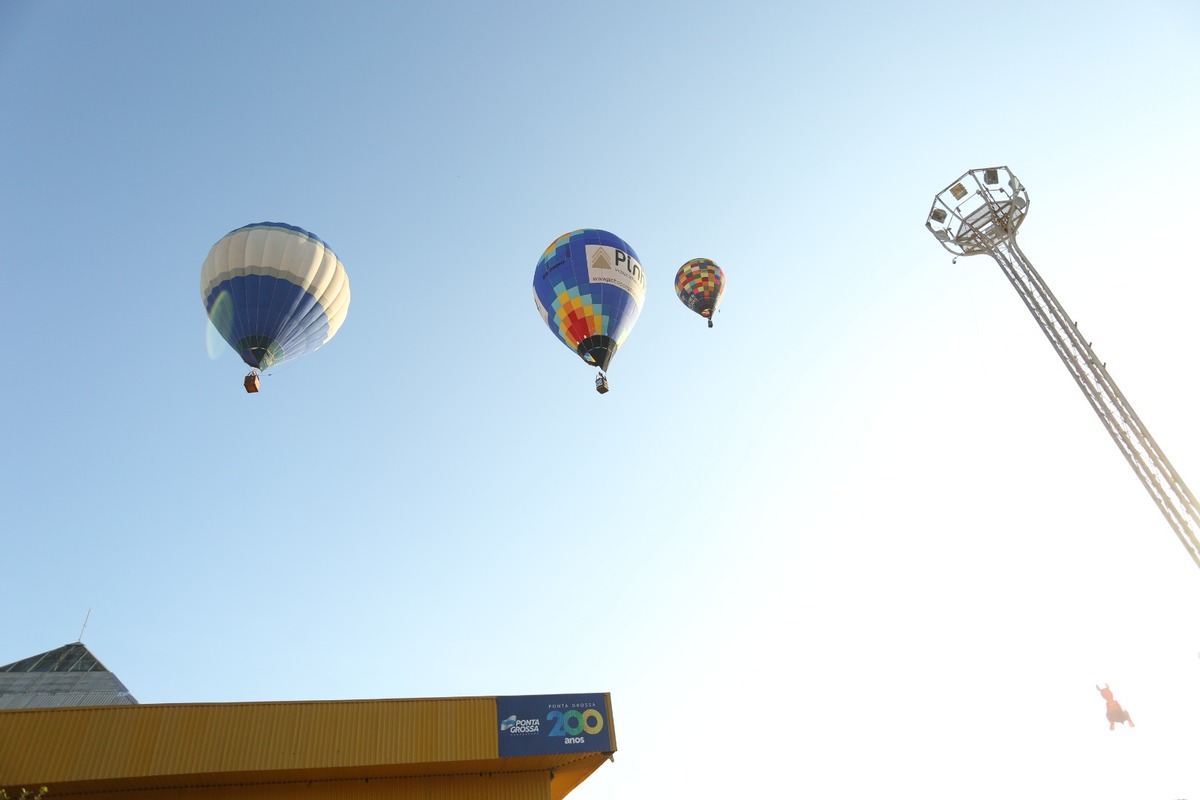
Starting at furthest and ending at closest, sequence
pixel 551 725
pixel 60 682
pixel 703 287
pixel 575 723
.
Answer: pixel 703 287
pixel 60 682
pixel 575 723
pixel 551 725

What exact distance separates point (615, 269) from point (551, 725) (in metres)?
17.2

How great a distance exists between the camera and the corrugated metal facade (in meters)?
17.3

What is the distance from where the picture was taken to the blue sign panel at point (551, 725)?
66.7 ft

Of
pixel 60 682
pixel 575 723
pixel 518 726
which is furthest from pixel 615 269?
pixel 60 682

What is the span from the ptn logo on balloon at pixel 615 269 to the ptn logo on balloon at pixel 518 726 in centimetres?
1629

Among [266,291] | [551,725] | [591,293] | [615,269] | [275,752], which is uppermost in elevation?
[615,269]

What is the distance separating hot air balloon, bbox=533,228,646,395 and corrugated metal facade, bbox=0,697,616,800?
42.9 ft

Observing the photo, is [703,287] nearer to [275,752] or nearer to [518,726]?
[518,726]

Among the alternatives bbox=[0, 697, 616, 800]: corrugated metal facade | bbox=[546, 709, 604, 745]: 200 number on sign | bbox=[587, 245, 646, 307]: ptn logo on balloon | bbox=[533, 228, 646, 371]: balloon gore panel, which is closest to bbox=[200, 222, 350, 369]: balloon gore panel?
bbox=[533, 228, 646, 371]: balloon gore panel

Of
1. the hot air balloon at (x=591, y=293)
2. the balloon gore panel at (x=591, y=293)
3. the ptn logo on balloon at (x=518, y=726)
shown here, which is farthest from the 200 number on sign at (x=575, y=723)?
the balloon gore panel at (x=591, y=293)

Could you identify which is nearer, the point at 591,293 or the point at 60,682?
the point at 591,293

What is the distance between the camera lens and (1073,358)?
1634cm

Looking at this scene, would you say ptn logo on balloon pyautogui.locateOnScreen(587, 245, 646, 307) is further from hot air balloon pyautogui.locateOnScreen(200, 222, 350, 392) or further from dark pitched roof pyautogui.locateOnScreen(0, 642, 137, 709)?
dark pitched roof pyautogui.locateOnScreen(0, 642, 137, 709)

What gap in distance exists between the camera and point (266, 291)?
22844 mm
